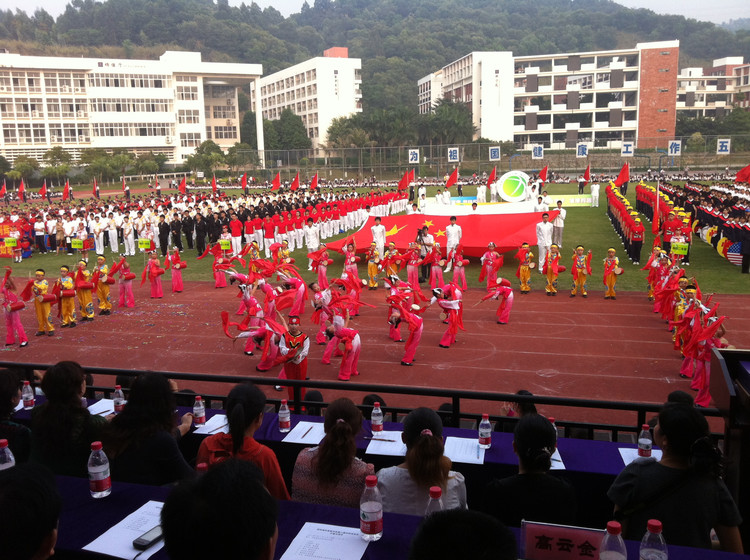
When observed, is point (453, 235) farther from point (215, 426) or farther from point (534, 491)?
point (534, 491)

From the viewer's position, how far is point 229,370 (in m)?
9.97

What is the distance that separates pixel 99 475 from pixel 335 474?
1.32m

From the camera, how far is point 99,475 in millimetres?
3420

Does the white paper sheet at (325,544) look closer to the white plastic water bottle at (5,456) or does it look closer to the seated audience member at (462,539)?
the seated audience member at (462,539)

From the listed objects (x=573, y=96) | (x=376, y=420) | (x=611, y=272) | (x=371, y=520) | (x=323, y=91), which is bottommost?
(x=611, y=272)

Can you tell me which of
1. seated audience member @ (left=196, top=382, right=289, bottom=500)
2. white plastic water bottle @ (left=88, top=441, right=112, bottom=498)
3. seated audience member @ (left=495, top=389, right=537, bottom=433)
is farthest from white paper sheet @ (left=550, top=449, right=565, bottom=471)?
white plastic water bottle @ (left=88, top=441, right=112, bottom=498)

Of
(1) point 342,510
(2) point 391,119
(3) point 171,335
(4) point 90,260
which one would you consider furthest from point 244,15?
(1) point 342,510

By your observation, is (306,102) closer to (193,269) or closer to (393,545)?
(193,269)

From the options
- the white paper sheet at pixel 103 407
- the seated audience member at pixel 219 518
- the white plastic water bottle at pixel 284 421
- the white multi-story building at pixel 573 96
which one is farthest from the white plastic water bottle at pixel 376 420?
the white multi-story building at pixel 573 96

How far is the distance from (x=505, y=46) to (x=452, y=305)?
112834mm

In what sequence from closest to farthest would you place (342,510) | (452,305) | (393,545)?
(393,545) < (342,510) < (452,305)

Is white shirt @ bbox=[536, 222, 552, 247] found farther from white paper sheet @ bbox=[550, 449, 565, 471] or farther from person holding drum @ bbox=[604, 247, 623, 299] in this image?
white paper sheet @ bbox=[550, 449, 565, 471]

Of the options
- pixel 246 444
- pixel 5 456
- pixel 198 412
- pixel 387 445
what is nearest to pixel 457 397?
pixel 387 445

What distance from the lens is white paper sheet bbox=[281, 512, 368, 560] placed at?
2873mm
